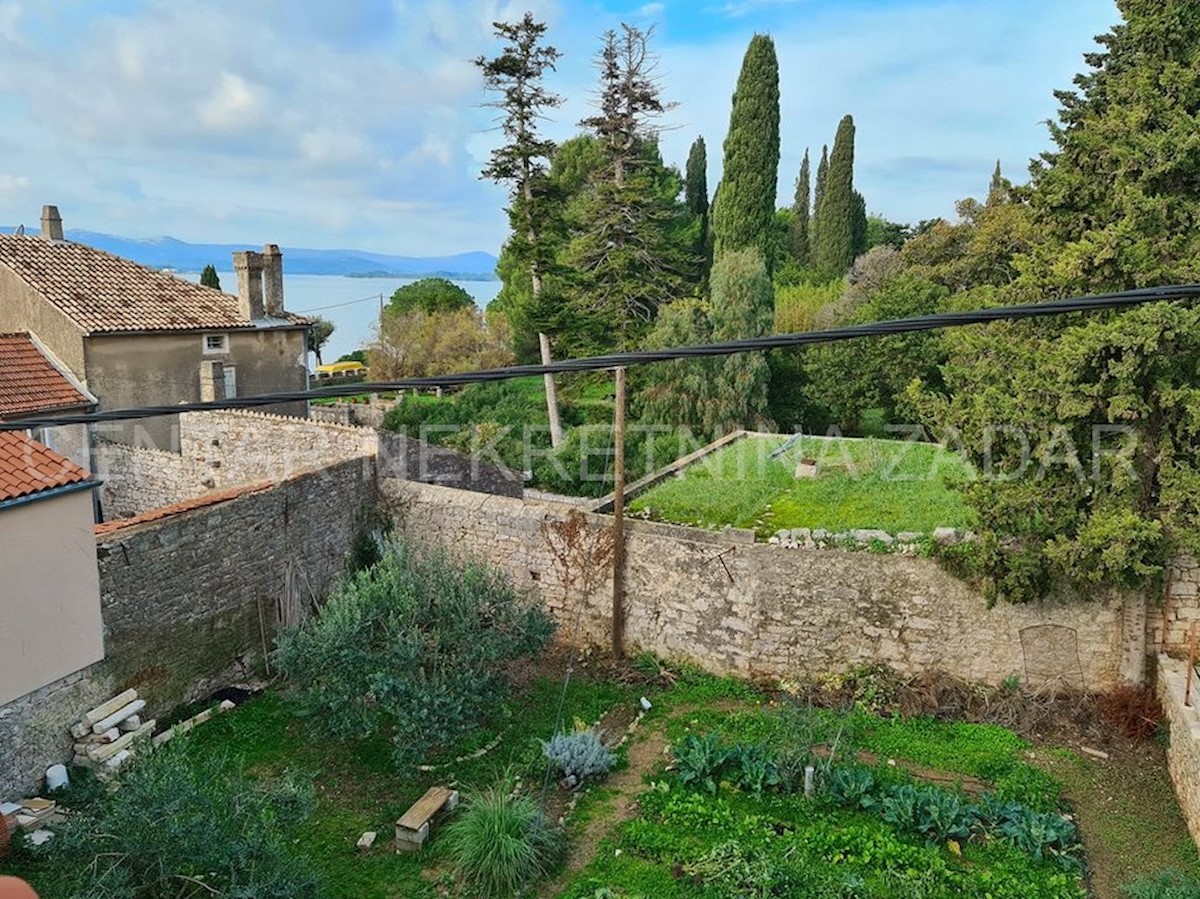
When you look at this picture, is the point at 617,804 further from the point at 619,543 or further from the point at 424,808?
the point at 619,543

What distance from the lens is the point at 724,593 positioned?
36.2 feet

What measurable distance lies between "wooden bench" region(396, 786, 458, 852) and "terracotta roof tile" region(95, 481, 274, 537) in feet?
15.5

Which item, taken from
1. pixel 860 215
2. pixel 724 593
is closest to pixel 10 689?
pixel 724 593

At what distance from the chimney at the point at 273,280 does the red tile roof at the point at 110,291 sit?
51cm

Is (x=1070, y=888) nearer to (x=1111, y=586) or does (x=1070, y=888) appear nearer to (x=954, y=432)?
(x=1111, y=586)

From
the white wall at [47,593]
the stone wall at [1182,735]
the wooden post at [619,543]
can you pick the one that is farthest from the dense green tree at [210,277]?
the stone wall at [1182,735]

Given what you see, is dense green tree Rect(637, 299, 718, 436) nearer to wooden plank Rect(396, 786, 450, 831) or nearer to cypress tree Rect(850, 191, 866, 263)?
wooden plank Rect(396, 786, 450, 831)

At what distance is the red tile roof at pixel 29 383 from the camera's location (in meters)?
14.8

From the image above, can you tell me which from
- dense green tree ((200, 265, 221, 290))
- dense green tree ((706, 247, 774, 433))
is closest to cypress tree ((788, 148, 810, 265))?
dense green tree ((706, 247, 774, 433))

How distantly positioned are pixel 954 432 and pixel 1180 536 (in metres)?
2.48

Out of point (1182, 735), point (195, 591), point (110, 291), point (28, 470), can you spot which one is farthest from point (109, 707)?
point (110, 291)

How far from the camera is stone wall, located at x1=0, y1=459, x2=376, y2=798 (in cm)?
855

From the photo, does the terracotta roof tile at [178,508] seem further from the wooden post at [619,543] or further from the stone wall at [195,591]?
the wooden post at [619,543]

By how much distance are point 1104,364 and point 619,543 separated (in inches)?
246
